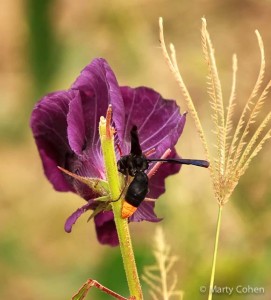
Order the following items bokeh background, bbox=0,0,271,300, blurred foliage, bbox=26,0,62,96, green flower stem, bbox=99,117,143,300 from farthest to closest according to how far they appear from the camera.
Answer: blurred foliage, bbox=26,0,62,96 → bokeh background, bbox=0,0,271,300 → green flower stem, bbox=99,117,143,300

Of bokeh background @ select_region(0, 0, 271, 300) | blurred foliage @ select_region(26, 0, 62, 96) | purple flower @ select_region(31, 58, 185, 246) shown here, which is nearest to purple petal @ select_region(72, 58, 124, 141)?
purple flower @ select_region(31, 58, 185, 246)

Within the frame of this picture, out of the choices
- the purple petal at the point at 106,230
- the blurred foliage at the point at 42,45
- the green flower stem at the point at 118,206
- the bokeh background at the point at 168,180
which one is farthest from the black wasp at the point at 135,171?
the blurred foliage at the point at 42,45

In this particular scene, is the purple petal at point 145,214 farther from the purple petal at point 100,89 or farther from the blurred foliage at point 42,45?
the blurred foliage at point 42,45

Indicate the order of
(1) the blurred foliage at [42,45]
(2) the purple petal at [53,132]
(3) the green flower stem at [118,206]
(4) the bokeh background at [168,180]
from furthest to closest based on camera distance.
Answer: (1) the blurred foliage at [42,45]
(4) the bokeh background at [168,180]
(2) the purple petal at [53,132]
(3) the green flower stem at [118,206]

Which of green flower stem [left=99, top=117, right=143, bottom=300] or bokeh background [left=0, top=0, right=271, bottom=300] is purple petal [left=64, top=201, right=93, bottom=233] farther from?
bokeh background [left=0, top=0, right=271, bottom=300]

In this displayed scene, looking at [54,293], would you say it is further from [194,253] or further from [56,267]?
[194,253]

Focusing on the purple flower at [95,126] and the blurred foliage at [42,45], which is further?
the blurred foliage at [42,45]

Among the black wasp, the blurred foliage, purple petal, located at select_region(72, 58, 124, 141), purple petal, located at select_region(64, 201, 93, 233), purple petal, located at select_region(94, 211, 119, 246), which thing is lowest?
purple petal, located at select_region(94, 211, 119, 246)
